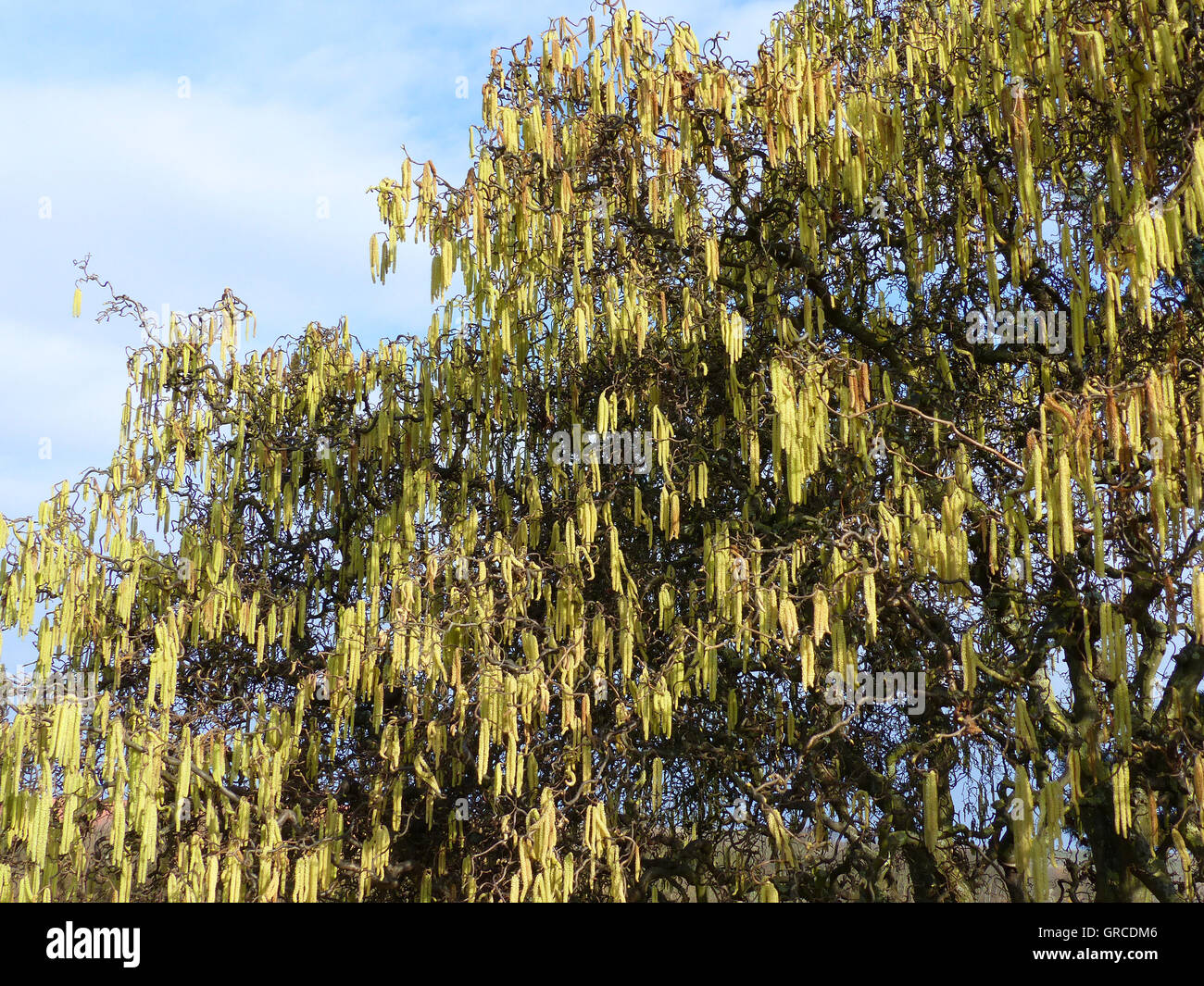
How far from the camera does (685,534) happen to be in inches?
353

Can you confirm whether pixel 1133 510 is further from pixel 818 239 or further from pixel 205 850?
pixel 205 850

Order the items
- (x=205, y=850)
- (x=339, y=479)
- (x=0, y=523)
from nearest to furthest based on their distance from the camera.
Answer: (x=205, y=850)
(x=0, y=523)
(x=339, y=479)

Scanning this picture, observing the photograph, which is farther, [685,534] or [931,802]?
[685,534]

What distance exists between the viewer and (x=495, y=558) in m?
7.98

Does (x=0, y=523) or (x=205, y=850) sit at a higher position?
(x=0, y=523)

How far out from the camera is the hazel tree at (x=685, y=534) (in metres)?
6.98

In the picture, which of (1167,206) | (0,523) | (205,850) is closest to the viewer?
(1167,206)

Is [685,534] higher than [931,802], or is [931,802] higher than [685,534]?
[685,534]

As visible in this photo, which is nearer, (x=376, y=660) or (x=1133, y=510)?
(x=1133, y=510)

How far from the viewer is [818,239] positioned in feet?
28.8

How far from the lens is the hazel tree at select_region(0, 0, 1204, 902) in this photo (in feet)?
22.9

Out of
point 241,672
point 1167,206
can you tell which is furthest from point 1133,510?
point 241,672
